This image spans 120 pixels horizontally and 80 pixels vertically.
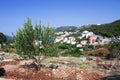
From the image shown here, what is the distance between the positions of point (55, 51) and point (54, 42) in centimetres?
86

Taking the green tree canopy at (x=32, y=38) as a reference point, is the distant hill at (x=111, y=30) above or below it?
above

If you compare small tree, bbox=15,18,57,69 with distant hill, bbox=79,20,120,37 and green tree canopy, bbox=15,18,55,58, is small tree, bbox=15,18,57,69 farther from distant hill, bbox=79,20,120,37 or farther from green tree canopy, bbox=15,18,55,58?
distant hill, bbox=79,20,120,37

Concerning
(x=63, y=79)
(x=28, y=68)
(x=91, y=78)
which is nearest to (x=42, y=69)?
(x=28, y=68)

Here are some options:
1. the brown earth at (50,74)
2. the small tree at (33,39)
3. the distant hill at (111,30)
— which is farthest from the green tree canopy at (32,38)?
the distant hill at (111,30)

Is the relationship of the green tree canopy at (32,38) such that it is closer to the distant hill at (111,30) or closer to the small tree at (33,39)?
the small tree at (33,39)

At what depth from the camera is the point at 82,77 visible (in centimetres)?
1858

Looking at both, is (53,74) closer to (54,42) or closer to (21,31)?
(54,42)

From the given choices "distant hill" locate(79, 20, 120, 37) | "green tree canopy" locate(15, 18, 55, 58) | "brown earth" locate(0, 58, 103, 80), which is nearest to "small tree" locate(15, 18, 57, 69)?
"green tree canopy" locate(15, 18, 55, 58)

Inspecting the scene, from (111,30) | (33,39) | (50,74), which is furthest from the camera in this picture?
(111,30)

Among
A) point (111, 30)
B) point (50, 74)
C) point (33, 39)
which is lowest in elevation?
point (50, 74)

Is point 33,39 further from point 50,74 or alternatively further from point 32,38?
point 50,74

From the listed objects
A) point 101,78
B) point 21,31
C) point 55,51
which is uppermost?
point 21,31

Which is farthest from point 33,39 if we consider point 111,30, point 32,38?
point 111,30

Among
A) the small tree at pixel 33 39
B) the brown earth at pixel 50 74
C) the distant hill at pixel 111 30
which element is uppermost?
the distant hill at pixel 111 30
